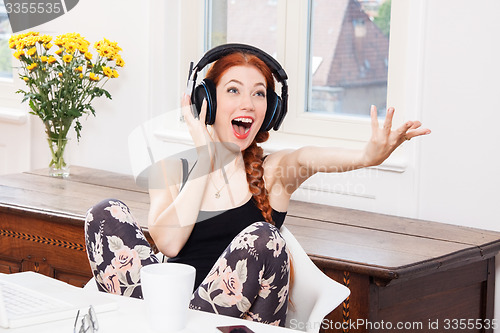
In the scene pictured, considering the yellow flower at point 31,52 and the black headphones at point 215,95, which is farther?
the yellow flower at point 31,52

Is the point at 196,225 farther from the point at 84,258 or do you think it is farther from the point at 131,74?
the point at 131,74

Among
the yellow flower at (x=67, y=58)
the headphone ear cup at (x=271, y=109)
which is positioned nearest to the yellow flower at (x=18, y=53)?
the yellow flower at (x=67, y=58)

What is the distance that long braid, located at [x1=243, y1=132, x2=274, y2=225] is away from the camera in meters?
1.78

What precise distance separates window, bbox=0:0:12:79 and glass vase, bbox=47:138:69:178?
84 cm

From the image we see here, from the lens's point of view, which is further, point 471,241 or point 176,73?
point 176,73

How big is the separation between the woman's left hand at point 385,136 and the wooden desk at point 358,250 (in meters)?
0.33

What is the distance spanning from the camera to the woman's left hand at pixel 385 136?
151cm

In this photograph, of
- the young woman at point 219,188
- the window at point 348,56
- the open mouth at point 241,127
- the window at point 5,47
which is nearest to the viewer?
the young woman at point 219,188

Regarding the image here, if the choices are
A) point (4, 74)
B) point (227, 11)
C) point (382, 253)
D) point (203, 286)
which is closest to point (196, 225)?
point (203, 286)

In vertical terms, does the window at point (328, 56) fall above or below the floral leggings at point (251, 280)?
above

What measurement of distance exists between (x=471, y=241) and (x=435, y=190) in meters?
0.25

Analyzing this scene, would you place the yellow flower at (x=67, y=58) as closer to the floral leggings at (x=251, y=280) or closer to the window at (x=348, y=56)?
the window at (x=348, y=56)

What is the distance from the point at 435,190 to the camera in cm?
223

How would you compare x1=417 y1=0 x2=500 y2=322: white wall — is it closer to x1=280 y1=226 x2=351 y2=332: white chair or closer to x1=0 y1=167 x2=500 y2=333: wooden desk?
x1=0 y1=167 x2=500 y2=333: wooden desk
